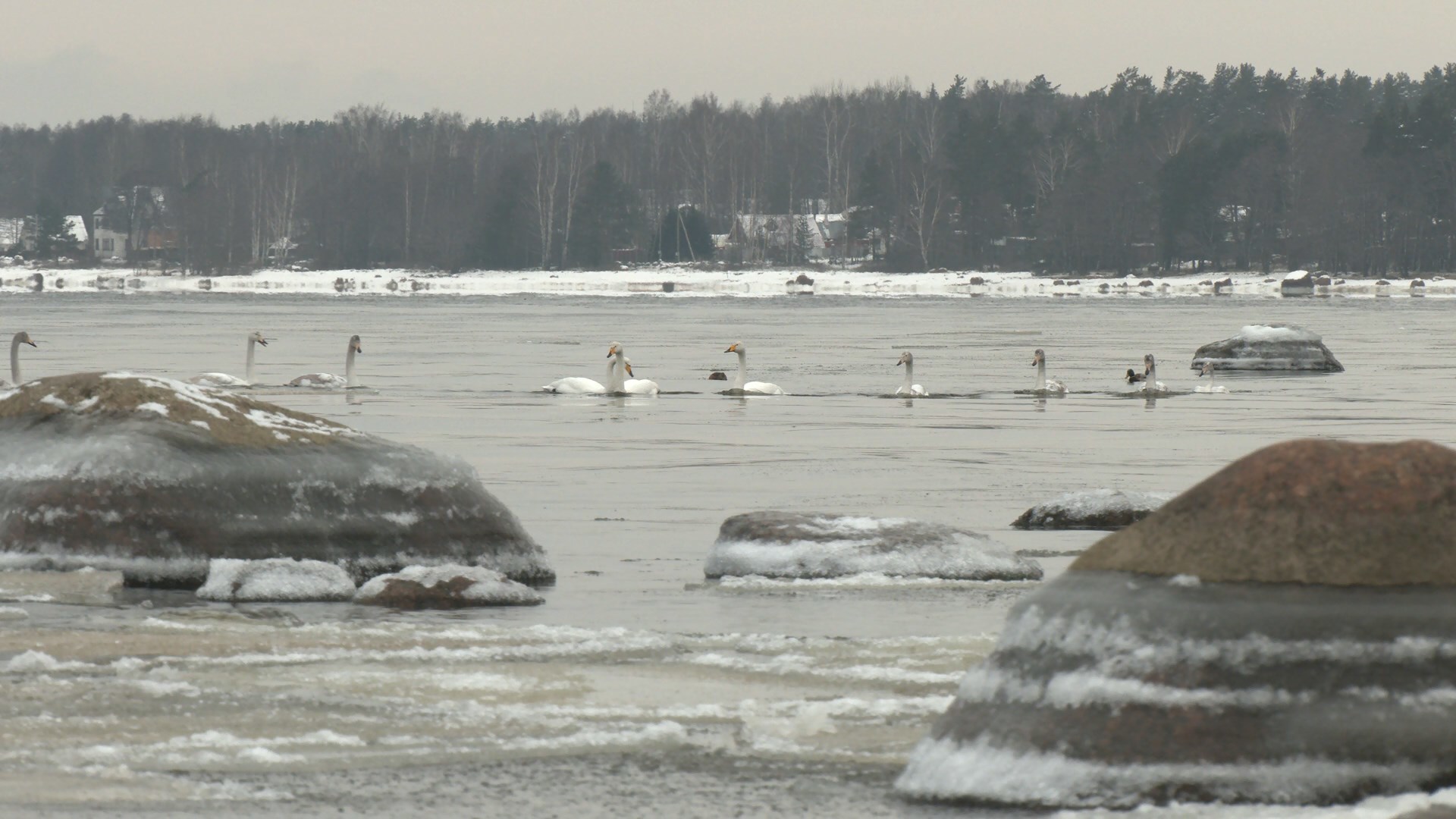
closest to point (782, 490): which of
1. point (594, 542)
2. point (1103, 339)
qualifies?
point (594, 542)

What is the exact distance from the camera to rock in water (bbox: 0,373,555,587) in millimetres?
9789

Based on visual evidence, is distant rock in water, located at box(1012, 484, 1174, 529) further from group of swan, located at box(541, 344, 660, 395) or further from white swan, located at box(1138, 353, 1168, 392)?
white swan, located at box(1138, 353, 1168, 392)

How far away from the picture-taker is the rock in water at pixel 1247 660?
5320 mm

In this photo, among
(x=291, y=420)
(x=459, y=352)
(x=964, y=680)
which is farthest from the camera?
Result: (x=459, y=352)

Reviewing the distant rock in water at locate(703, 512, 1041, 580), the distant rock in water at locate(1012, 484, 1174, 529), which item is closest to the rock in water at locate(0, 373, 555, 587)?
the distant rock in water at locate(703, 512, 1041, 580)

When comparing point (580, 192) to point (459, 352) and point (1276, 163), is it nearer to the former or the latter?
point (1276, 163)

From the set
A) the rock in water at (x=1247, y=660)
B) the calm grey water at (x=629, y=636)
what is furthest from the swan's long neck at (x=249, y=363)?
the rock in water at (x=1247, y=660)

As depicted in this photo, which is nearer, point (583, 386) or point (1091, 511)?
point (1091, 511)

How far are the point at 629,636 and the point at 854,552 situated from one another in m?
1.98

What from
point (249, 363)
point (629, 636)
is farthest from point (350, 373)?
point (629, 636)

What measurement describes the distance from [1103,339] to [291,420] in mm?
38853

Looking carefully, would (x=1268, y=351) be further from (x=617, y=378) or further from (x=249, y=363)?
(x=249, y=363)

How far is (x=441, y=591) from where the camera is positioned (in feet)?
30.4

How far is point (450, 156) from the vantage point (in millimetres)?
142625
